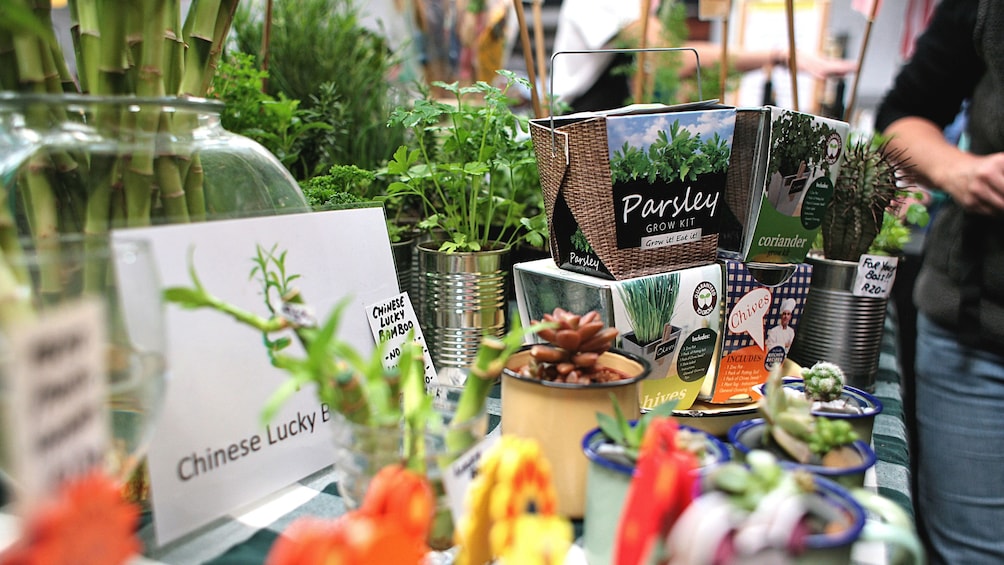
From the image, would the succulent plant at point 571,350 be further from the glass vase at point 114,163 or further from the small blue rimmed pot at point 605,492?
the glass vase at point 114,163

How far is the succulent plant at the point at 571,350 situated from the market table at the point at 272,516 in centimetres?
24

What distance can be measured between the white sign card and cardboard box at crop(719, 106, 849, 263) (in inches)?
20.6

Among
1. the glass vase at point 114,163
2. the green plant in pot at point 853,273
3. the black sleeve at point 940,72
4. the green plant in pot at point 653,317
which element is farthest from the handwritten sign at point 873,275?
the glass vase at point 114,163

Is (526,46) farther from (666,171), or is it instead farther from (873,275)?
(873,275)

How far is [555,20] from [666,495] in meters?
4.73

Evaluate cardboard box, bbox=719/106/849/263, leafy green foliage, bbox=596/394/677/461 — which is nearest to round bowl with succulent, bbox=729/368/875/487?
leafy green foliage, bbox=596/394/677/461

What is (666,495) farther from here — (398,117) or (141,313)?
(398,117)

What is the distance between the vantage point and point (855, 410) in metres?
0.70

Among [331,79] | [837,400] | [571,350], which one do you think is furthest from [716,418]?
[331,79]

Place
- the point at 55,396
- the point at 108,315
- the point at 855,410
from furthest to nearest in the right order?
the point at 855,410
the point at 108,315
the point at 55,396

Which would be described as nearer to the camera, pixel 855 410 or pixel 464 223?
pixel 855 410

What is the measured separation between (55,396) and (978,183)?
131 centimetres

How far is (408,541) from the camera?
1.29 feet

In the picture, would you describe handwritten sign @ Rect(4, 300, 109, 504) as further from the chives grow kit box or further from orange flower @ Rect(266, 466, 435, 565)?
the chives grow kit box
